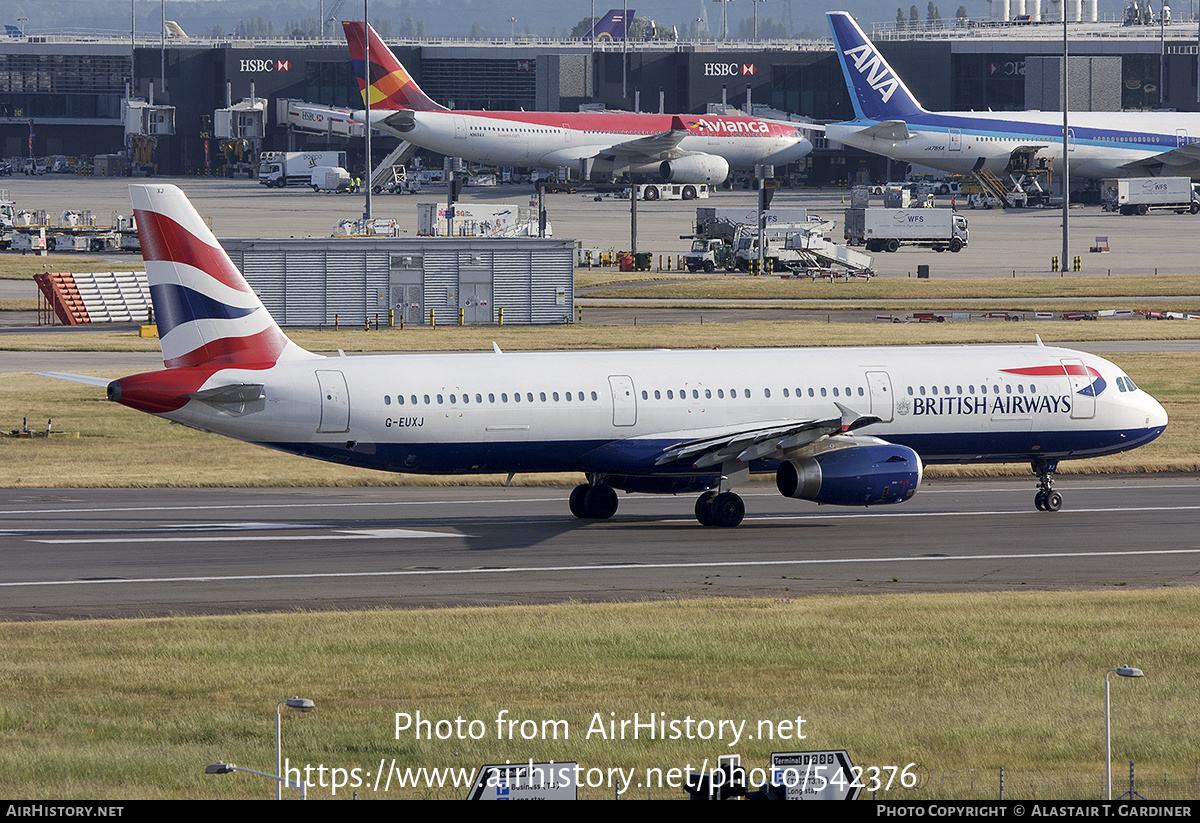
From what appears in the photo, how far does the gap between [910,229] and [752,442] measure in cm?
9111

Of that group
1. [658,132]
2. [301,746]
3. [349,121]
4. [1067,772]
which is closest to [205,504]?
[301,746]

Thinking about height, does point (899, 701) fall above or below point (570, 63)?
below

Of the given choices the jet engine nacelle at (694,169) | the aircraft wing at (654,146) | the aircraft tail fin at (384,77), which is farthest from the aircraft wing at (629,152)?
the aircraft tail fin at (384,77)

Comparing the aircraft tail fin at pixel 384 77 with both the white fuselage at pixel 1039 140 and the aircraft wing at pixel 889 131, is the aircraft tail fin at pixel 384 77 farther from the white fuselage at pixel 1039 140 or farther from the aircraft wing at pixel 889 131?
the aircraft wing at pixel 889 131

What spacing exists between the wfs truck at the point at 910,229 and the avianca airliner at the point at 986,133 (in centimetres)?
1850

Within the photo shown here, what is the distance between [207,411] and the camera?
1384 inches

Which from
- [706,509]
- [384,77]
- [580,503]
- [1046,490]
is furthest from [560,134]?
[706,509]

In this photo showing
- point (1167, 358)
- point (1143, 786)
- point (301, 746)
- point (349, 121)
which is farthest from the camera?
point (349, 121)

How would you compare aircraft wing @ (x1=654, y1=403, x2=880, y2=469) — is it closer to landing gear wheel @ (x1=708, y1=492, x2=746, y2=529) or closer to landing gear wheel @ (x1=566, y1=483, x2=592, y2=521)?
landing gear wheel @ (x1=708, y1=492, x2=746, y2=529)

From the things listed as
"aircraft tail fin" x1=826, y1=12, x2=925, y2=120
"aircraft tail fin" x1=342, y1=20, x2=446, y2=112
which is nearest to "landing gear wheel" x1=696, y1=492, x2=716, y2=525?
"aircraft tail fin" x1=826, y1=12, x2=925, y2=120

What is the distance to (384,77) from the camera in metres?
144

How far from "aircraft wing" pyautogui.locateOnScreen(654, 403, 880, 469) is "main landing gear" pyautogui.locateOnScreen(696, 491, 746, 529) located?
1.33 metres

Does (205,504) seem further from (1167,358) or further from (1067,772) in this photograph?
(1167,358)

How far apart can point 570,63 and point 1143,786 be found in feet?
611
